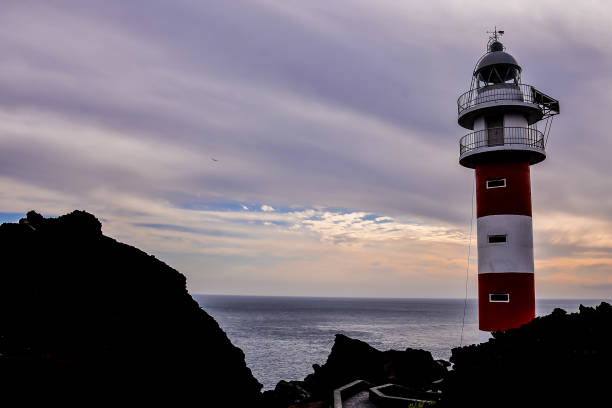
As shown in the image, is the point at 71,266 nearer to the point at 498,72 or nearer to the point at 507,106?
the point at 507,106

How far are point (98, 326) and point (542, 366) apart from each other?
27.5 feet

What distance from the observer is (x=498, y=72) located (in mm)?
23500

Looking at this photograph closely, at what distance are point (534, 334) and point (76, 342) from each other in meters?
9.77

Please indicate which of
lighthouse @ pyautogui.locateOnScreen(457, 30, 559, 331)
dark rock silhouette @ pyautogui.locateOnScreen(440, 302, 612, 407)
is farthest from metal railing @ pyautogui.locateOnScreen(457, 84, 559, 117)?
dark rock silhouette @ pyautogui.locateOnScreen(440, 302, 612, 407)

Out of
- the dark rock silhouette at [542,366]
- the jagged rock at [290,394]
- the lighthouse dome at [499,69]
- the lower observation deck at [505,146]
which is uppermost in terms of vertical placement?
the lighthouse dome at [499,69]

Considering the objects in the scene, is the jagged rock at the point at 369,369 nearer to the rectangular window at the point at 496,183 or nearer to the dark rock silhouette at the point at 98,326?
the rectangular window at the point at 496,183

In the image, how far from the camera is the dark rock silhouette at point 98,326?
588 cm

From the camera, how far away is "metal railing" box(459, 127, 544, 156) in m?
21.0

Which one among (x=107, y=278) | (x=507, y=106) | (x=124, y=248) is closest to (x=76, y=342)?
(x=107, y=278)

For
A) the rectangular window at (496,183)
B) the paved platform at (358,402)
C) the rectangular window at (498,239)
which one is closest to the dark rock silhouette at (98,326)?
the paved platform at (358,402)

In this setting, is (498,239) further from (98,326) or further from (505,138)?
(98,326)

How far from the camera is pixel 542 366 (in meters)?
8.49

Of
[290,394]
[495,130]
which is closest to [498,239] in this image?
[495,130]

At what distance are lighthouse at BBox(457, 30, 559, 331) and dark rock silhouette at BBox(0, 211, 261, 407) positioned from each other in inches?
593
